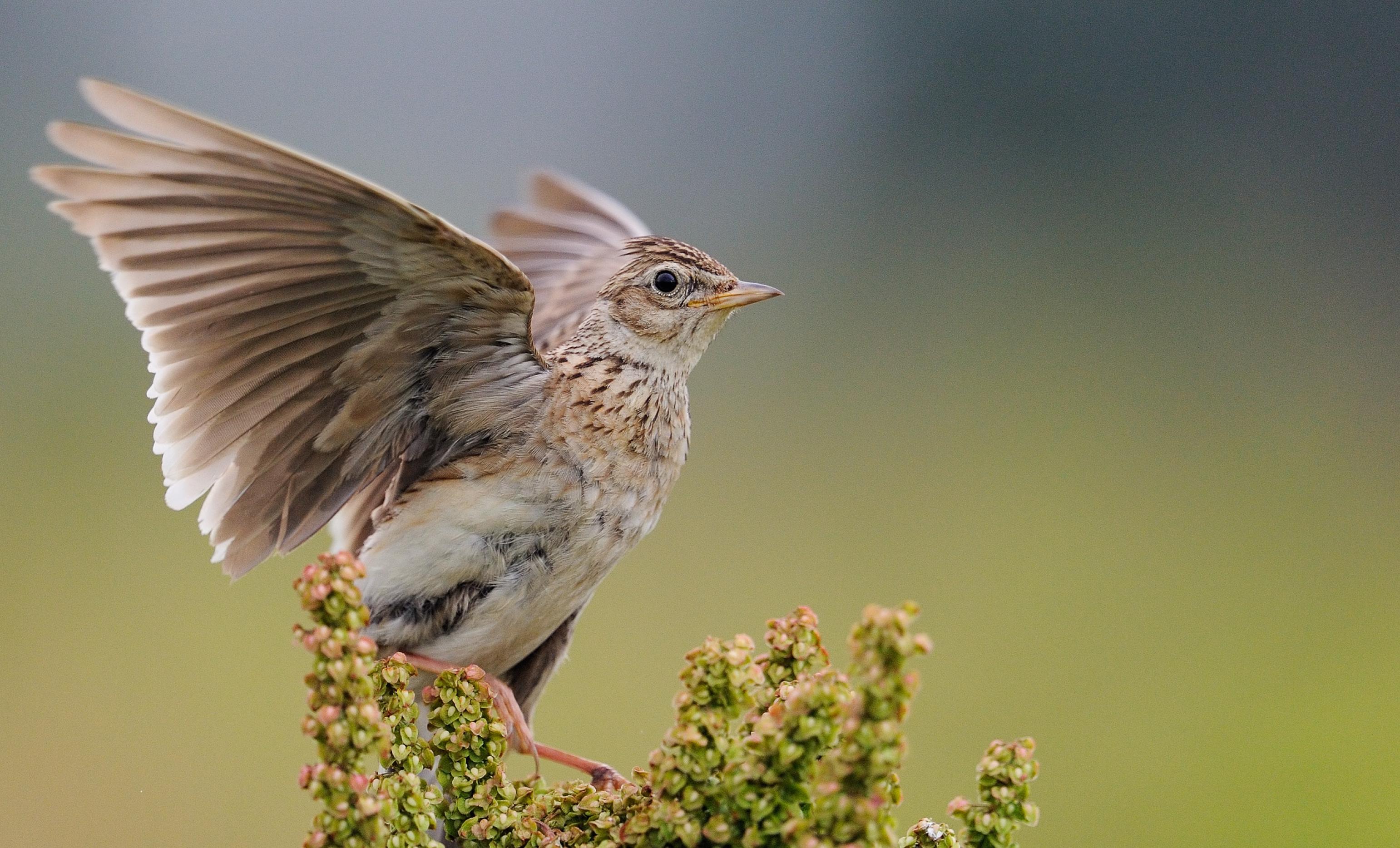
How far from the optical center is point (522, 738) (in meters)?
2.22

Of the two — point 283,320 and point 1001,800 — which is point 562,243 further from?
point 1001,800

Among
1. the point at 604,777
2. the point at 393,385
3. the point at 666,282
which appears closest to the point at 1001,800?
the point at 604,777

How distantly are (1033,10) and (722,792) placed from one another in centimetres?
1239

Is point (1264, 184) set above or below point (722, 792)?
above

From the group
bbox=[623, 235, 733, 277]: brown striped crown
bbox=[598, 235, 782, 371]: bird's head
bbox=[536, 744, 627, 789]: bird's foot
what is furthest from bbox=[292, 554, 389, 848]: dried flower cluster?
bbox=[623, 235, 733, 277]: brown striped crown

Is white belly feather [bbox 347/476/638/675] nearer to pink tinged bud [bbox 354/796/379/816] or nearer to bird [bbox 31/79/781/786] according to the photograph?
bird [bbox 31/79/781/786]

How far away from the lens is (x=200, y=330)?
2.09 meters

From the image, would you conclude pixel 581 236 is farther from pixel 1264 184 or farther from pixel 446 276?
Answer: pixel 1264 184

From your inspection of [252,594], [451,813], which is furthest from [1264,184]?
[451,813]

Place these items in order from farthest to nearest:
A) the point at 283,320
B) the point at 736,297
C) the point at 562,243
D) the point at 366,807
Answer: the point at 562,243 < the point at 736,297 < the point at 283,320 < the point at 366,807

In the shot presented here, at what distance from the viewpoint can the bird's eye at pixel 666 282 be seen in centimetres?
260

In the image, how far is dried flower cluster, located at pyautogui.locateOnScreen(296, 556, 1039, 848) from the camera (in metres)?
1.21

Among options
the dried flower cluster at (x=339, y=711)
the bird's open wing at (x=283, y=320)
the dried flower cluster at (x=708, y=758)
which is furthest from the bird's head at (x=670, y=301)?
the dried flower cluster at (x=339, y=711)

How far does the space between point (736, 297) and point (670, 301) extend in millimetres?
134
